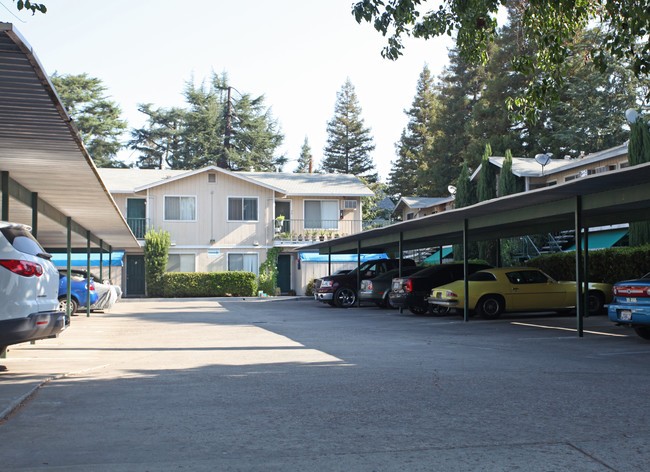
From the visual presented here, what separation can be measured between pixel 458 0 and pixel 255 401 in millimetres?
8110

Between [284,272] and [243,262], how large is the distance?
279 centimetres

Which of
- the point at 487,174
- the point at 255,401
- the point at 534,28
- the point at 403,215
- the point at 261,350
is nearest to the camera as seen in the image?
the point at 255,401

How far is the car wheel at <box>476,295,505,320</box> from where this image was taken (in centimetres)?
1820

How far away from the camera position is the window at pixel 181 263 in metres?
36.9

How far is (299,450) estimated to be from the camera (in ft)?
16.2

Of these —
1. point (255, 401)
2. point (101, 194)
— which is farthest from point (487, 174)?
point (255, 401)

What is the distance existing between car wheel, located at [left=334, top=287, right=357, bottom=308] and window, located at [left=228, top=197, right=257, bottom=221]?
1321 centimetres

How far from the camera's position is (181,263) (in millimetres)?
37062

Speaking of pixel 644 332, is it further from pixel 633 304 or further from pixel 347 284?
pixel 347 284

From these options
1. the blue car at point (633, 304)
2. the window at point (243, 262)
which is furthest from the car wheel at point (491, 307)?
the window at point (243, 262)

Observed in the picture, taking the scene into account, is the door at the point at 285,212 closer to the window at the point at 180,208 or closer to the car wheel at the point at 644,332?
the window at the point at 180,208

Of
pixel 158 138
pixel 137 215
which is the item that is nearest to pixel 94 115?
pixel 158 138

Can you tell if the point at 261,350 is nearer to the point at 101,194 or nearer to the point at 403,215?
the point at 101,194

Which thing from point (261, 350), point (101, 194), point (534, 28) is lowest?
point (261, 350)
